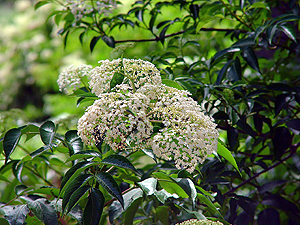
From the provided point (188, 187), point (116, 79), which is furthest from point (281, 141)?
point (116, 79)

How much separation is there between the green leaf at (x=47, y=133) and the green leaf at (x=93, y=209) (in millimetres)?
162

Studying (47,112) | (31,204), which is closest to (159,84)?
(31,204)

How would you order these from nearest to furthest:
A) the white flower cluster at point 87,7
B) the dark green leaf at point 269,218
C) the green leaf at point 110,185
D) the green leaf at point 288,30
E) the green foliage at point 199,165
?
the green leaf at point 110,185 < the green foliage at point 199,165 < the green leaf at point 288,30 < the dark green leaf at point 269,218 < the white flower cluster at point 87,7

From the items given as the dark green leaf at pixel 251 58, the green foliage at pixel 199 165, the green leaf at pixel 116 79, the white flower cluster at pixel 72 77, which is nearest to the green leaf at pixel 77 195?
the green foliage at pixel 199 165

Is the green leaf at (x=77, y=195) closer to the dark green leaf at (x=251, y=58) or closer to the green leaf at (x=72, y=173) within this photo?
the green leaf at (x=72, y=173)

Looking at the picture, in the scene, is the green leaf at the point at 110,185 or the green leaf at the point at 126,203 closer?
the green leaf at the point at 110,185

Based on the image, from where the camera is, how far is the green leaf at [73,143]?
28.3 inches

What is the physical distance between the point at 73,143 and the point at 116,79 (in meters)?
0.21

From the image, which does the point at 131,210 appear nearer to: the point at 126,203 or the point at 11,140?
the point at 126,203

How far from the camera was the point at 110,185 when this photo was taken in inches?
22.9

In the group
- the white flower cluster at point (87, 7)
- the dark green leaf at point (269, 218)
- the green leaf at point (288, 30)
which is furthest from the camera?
the white flower cluster at point (87, 7)

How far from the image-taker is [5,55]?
6621 millimetres

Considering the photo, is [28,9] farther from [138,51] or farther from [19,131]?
[19,131]

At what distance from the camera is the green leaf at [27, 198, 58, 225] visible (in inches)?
26.1
